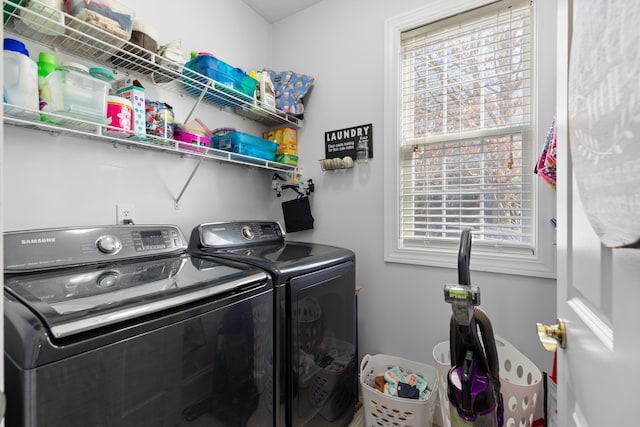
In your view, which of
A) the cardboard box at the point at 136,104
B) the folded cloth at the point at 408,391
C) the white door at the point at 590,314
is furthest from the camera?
the folded cloth at the point at 408,391

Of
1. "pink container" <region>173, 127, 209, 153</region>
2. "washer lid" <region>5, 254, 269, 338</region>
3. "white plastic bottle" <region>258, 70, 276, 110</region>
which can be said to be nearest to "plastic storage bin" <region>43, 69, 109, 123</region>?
"pink container" <region>173, 127, 209, 153</region>

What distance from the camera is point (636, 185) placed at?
0.31 metres

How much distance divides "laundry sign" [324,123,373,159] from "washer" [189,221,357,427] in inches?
30.5

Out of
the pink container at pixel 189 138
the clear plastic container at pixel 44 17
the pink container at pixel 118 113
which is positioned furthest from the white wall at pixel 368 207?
the clear plastic container at pixel 44 17

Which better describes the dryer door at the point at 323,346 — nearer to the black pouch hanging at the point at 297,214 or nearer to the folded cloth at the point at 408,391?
the folded cloth at the point at 408,391

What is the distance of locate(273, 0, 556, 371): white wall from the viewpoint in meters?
1.61

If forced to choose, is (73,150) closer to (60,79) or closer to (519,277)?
(60,79)

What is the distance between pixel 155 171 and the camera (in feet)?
5.55

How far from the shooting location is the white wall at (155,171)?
1231 mm

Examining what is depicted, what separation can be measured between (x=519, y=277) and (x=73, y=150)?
240 centimetres

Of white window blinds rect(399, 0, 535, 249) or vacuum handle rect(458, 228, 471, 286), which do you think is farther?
white window blinds rect(399, 0, 535, 249)

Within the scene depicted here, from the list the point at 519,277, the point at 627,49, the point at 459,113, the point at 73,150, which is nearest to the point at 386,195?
the point at 459,113

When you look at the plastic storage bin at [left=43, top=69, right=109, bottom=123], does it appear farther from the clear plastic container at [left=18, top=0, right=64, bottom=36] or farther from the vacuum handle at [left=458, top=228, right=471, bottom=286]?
the vacuum handle at [left=458, top=228, right=471, bottom=286]

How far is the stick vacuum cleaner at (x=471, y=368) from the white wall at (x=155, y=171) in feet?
5.32
